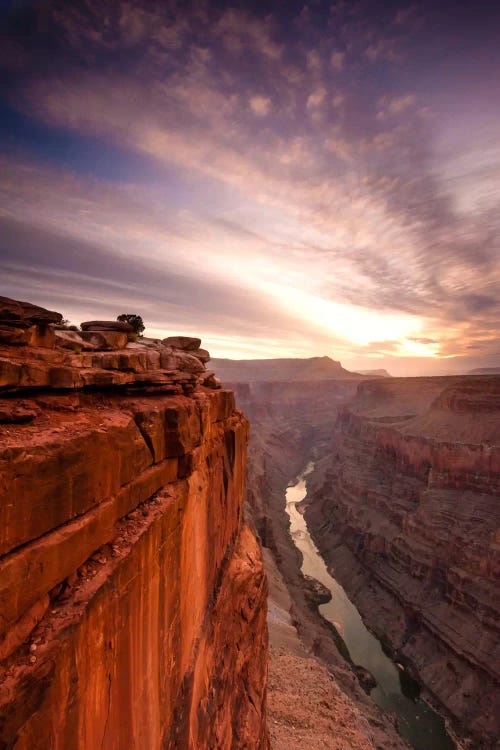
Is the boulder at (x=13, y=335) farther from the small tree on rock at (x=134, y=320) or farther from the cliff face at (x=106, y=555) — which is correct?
the small tree on rock at (x=134, y=320)

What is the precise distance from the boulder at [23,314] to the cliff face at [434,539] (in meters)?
37.6

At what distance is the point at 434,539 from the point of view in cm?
4203

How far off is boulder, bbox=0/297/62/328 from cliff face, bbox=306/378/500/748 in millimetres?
37601

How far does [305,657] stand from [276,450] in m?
78.8

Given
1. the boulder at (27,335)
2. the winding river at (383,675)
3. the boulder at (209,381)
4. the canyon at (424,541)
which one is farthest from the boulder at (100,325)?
the winding river at (383,675)

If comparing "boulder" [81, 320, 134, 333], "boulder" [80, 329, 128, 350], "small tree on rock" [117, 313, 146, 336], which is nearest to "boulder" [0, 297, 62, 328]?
"boulder" [80, 329, 128, 350]

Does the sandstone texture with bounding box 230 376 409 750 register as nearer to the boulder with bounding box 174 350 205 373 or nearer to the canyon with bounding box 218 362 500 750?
the canyon with bounding box 218 362 500 750

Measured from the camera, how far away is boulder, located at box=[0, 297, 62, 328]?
6391mm

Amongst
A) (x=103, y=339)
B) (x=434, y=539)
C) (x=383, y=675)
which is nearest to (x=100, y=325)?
(x=103, y=339)

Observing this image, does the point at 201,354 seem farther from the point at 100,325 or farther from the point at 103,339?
the point at 103,339

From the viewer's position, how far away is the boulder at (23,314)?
6.39 m

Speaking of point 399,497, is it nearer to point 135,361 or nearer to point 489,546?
point 489,546

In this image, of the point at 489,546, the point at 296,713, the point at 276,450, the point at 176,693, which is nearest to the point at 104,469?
the point at 176,693

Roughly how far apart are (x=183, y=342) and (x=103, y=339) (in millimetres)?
6464
